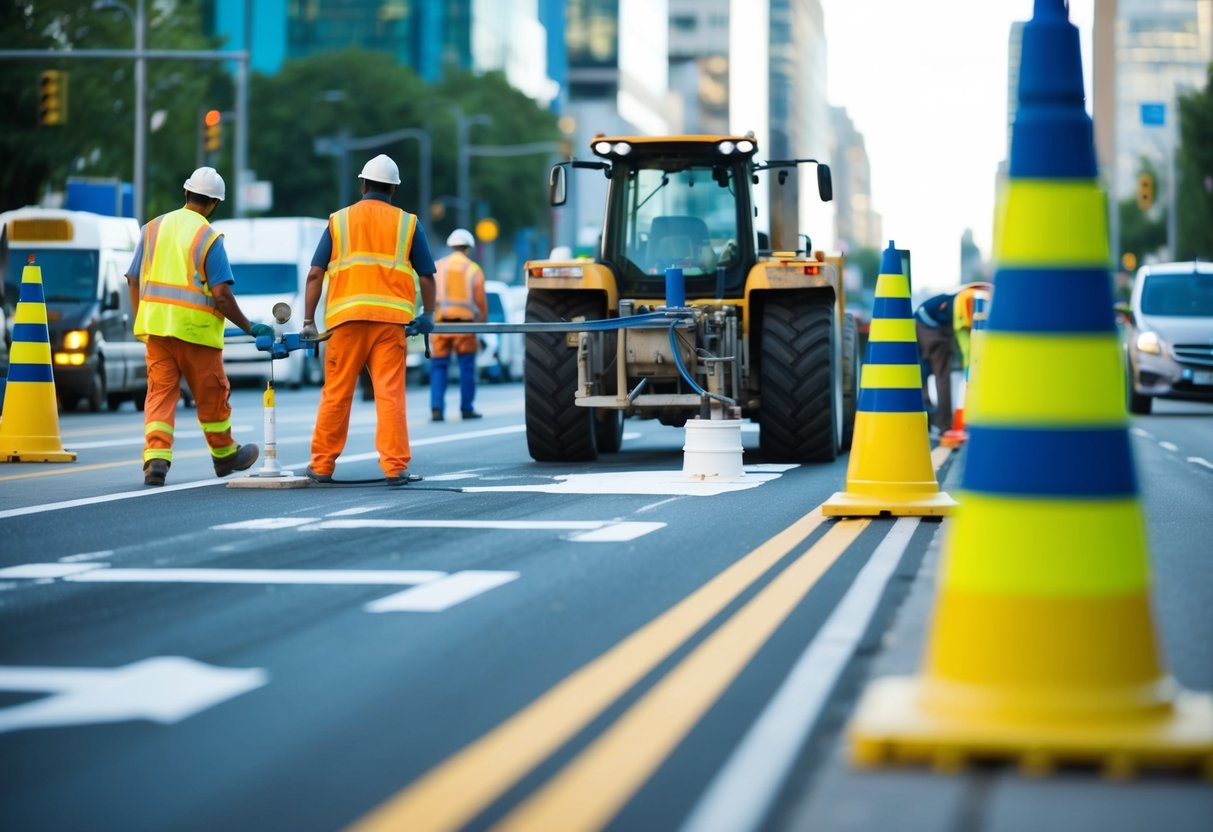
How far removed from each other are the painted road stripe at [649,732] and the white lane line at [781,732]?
0.16m

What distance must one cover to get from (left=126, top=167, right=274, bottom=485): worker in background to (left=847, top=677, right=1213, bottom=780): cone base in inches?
328

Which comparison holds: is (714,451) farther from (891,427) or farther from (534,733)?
(534,733)

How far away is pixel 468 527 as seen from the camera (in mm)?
9727

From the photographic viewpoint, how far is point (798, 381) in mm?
14602

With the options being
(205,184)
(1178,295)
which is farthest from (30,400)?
(1178,295)

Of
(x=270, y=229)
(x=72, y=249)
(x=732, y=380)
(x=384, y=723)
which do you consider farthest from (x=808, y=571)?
(x=270, y=229)

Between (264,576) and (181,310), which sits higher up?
(181,310)

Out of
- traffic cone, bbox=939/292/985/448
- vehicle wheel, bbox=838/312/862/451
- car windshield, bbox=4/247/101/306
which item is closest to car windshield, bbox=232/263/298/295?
car windshield, bbox=4/247/101/306

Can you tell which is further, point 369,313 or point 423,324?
point 423,324

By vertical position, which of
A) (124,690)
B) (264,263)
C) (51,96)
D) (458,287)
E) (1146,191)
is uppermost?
(1146,191)

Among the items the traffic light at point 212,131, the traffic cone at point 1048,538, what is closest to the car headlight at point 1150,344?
the traffic light at point 212,131

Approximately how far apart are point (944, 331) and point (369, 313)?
31.2 feet

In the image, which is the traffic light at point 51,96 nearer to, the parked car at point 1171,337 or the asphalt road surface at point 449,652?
the parked car at point 1171,337

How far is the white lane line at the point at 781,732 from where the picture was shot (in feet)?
13.8
